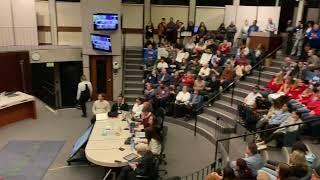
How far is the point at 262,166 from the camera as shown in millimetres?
6234

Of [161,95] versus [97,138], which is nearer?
[97,138]

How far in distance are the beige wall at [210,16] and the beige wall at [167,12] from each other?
667 mm

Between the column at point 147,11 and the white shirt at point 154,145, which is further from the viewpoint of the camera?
the column at point 147,11

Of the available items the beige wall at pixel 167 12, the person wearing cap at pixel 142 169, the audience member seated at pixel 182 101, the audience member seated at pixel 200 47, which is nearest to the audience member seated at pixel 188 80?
the audience member seated at pixel 182 101

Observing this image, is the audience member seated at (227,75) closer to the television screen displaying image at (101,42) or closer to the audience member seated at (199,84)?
the audience member seated at (199,84)

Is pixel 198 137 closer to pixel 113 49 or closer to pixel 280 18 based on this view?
pixel 113 49

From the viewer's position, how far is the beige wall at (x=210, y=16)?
59.0 feet

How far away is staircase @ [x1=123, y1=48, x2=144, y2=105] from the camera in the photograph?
14.4 m

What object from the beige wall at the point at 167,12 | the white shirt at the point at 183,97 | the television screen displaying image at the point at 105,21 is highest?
the beige wall at the point at 167,12

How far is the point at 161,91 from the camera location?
1203 cm

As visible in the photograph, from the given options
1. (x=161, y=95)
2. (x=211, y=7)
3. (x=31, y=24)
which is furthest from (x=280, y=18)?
(x=31, y=24)

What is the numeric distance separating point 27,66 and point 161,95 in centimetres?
600

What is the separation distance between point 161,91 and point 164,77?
107 cm

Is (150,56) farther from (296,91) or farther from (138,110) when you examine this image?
(296,91)
